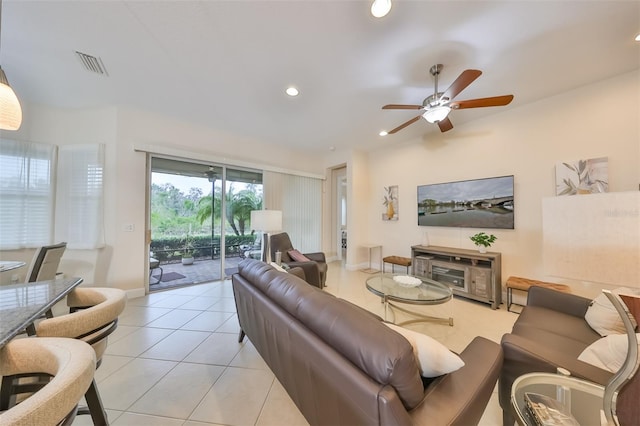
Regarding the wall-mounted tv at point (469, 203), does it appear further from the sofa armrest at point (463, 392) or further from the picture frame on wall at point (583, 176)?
the sofa armrest at point (463, 392)

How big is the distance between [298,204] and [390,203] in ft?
6.95

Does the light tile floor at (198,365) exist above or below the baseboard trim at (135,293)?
below

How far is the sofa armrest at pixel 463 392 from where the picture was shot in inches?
30.0

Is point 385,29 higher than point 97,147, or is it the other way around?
point 385,29

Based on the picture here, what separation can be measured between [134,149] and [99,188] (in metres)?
0.73

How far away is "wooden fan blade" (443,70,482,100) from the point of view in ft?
5.78

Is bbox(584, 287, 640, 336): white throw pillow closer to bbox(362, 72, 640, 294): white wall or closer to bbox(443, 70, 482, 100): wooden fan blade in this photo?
bbox(362, 72, 640, 294): white wall

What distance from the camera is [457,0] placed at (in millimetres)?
1591

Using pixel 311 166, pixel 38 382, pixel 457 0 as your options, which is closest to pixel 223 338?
pixel 38 382

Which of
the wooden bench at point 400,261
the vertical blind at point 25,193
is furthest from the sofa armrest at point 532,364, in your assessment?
the vertical blind at point 25,193

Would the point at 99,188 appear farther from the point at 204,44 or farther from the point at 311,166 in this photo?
the point at 311,166

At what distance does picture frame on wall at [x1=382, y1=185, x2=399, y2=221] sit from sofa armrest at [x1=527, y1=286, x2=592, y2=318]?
283 centimetres

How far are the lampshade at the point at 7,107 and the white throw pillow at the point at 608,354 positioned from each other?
3797mm

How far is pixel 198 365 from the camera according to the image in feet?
6.01
